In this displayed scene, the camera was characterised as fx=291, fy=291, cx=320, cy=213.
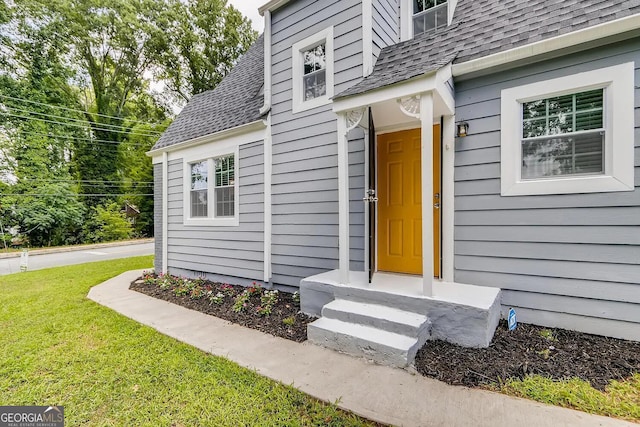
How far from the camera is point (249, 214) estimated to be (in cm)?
534

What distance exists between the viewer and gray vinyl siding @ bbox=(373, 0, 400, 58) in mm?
4086

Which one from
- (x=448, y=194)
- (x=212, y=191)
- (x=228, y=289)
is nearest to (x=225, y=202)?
(x=212, y=191)

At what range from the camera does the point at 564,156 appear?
9.66 feet

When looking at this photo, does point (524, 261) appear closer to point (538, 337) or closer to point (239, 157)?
point (538, 337)

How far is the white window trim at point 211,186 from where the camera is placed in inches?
217

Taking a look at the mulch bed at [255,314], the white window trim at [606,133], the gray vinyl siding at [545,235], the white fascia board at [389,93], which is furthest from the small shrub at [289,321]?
the white window trim at [606,133]

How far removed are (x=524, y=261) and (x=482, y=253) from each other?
1.30ft

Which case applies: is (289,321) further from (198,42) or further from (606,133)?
(198,42)

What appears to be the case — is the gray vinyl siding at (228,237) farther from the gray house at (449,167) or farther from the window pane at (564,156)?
the window pane at (564,156)

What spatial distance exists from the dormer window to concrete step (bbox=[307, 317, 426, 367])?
420cm

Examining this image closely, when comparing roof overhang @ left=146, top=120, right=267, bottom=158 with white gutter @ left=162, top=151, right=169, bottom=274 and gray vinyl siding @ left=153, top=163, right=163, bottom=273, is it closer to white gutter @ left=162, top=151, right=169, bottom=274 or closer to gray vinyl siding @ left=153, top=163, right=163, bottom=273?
white gutter @ left=162, top=151, right=169, bottom=274

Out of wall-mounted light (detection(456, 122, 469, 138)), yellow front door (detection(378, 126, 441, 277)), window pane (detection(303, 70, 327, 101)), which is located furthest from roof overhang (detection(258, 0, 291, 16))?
wall-mounted light (detection(456, 122, 469, 138))

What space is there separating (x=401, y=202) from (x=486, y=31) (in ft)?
7.33

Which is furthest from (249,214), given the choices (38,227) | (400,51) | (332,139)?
(38,227)
